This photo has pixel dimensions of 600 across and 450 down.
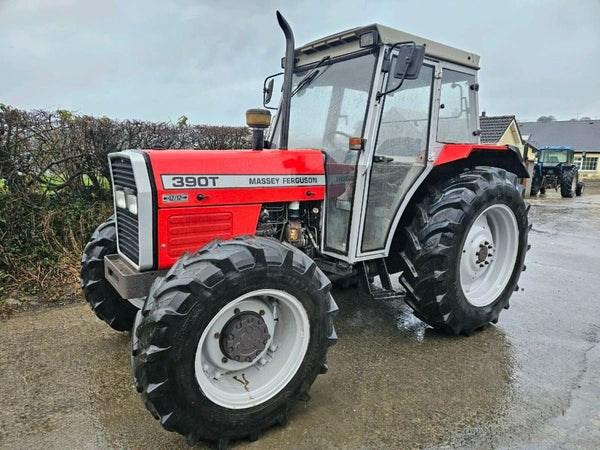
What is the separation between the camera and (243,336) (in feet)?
7.38

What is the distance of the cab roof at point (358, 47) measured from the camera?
291cm

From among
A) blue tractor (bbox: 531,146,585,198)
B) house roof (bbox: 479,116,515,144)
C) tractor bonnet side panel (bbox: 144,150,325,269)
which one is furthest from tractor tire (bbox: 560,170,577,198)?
tractor bonnet side panel (bbox: 144,150,325,269)

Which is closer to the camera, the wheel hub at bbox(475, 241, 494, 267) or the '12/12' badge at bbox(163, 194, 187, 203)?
the '12/12' badge at bbox(163, 194, 187, 203)

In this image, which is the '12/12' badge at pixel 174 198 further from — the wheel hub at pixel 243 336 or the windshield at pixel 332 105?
the windshield at pixel 332 105

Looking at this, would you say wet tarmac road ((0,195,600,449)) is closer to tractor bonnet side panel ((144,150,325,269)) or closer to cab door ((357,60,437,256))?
cab door ((357,60,437,256))

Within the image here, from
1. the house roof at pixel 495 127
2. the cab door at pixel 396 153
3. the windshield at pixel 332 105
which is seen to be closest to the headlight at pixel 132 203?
the windshield at pixel 332 105

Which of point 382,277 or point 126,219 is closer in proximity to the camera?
point 126,219

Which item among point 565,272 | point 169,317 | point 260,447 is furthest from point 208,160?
point 565,272

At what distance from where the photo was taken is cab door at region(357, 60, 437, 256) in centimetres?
308

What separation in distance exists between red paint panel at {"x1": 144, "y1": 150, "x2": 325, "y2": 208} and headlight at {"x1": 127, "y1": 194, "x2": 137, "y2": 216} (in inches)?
6.4

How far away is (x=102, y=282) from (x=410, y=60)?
8.49 feet

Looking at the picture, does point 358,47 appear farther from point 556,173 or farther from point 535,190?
point 556,173

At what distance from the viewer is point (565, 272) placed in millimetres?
5367

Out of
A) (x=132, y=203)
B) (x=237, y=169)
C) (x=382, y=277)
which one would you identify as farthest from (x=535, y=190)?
(x=132, y=203)
